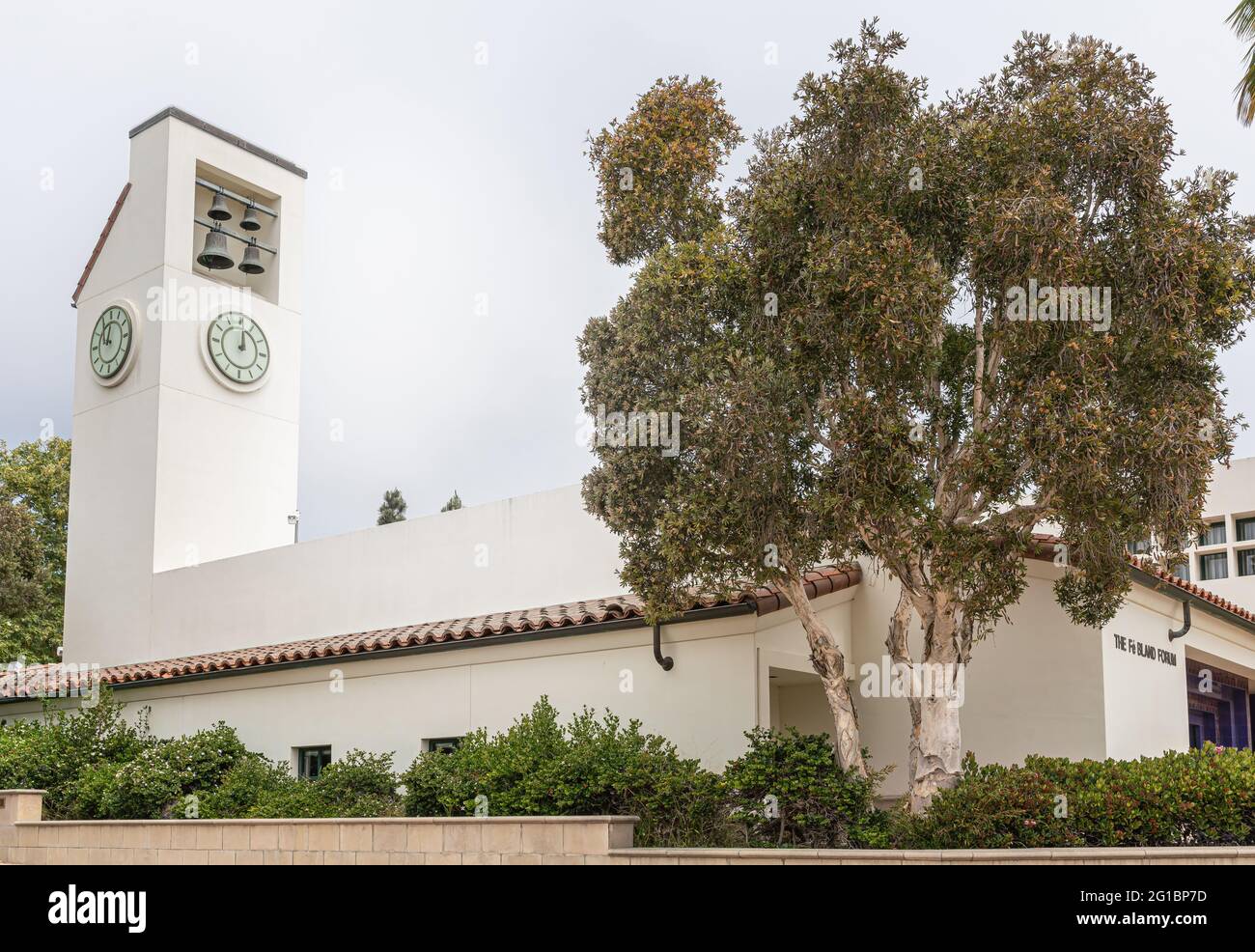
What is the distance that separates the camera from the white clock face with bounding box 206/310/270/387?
2622cm

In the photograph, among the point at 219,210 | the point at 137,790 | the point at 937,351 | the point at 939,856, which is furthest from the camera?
the point at 219,210

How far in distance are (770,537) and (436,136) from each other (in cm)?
1657

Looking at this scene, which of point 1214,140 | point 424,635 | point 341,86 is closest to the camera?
point 424,635

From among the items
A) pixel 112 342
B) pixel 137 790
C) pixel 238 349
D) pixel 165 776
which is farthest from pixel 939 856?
pixel 112 342

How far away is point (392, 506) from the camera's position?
61156 millimetres

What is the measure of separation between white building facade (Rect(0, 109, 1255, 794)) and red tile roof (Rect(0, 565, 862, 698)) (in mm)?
63

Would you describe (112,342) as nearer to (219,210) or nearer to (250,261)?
(250,261)

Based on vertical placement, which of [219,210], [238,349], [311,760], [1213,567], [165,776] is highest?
[219,210]

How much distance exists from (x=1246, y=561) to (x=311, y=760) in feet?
67.2

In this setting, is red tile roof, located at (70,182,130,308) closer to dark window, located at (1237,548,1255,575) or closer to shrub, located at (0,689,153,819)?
shrub, located at (0,689,153,819)

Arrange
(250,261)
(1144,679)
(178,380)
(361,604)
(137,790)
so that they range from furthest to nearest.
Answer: (250,261) < (178,380) < (361,604) < (137,790) < (1144,679)

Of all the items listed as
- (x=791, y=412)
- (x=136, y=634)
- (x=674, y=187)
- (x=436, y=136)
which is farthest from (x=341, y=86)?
(x=791, y=412)
